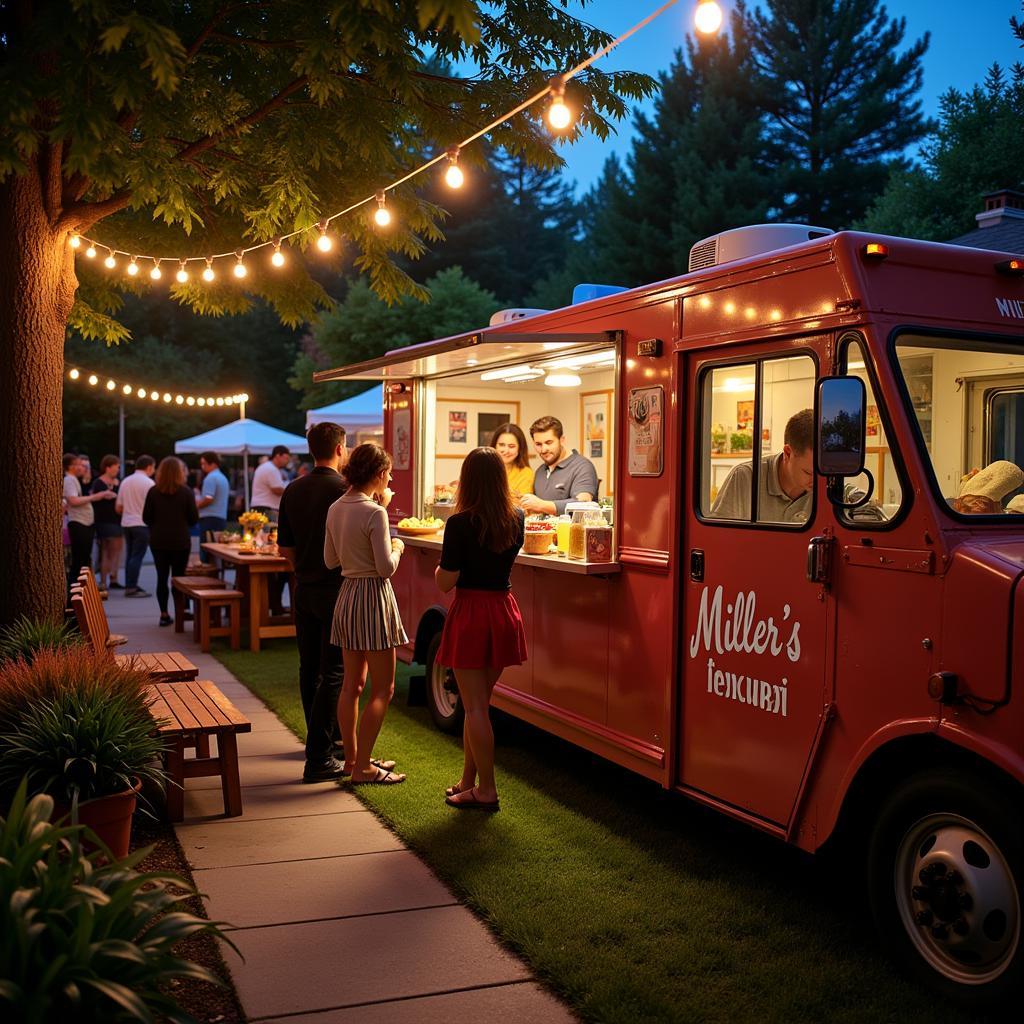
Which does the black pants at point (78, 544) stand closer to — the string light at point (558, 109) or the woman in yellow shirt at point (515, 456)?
the woman in yellow shirt at point (515, 456)

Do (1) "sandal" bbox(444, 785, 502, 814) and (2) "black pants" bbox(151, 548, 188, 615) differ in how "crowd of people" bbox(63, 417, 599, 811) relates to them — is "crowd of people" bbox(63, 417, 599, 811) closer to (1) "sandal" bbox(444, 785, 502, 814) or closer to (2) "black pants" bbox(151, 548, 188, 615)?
(1) "sandal" bbox(444, 785, 502, 814)

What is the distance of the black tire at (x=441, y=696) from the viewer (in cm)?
759

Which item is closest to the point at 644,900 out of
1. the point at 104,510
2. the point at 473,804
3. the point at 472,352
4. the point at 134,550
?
the point at 473,804

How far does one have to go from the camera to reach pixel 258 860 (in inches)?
204

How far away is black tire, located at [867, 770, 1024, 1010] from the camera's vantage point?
11.6ft

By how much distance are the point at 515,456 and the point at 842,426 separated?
4872 millimetres

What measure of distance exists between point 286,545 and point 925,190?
17.8 m

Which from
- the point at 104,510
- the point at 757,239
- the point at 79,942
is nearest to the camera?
the point at 79,942

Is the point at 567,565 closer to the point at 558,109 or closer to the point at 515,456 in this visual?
the point at 558,109

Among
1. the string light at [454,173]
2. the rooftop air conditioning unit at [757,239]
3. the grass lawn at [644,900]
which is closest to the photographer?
the grass lawn at [644,900]

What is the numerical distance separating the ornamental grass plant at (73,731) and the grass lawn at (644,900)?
1.48 m

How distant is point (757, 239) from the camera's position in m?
5.21

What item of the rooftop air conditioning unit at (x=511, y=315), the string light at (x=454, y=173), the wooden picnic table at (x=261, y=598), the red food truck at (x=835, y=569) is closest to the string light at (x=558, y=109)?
the red food truck at (x=835, y=569)

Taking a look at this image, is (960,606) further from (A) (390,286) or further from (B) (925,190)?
(B) (925,190)
